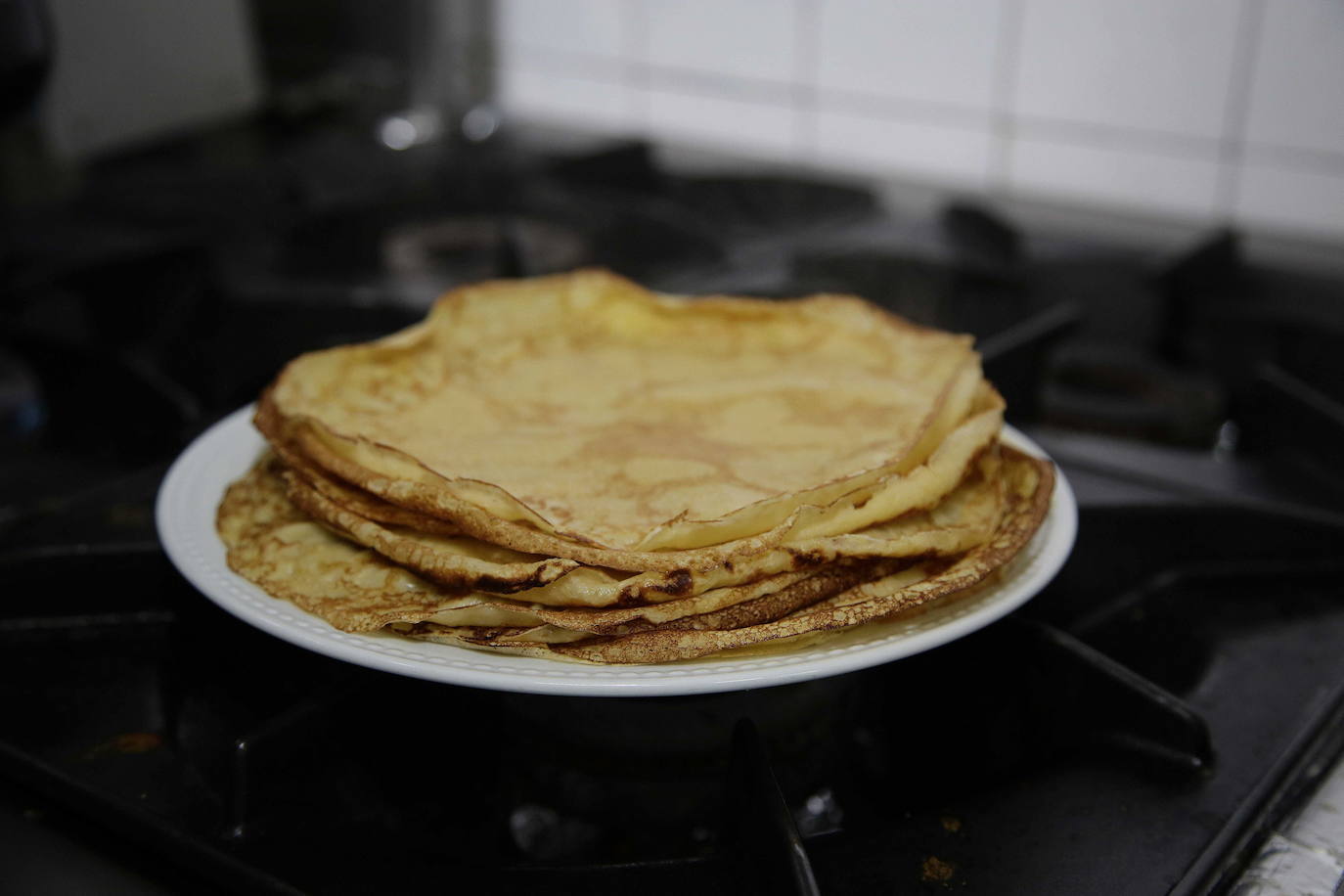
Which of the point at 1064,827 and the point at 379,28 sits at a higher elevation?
the point at 379,28

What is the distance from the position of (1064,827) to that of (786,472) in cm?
28

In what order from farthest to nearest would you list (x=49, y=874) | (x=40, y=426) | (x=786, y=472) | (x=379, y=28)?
(x=379, y=28), (x=40, y=426), (x=786, y=472), (x=49, y=874)

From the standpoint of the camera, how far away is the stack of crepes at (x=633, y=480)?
0.68 meters

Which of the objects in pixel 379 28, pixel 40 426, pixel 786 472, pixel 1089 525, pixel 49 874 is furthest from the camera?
pixel 379 28

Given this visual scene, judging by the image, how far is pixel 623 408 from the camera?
920 mm

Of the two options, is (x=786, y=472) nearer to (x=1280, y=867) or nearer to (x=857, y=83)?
(x=1280, y=867)

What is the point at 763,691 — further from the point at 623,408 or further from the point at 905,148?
the point at 905,148

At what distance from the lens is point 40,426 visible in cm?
140

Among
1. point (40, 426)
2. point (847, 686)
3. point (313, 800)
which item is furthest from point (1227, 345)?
point (40, 426)

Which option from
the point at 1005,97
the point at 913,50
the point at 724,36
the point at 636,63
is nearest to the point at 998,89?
the point at 1005,97

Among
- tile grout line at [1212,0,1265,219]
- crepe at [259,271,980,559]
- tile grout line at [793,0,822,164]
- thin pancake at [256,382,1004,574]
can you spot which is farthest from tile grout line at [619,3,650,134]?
thin pancake at [256,382,1004,574]

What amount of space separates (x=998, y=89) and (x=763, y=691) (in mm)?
1257

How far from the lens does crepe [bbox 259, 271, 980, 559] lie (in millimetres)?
738

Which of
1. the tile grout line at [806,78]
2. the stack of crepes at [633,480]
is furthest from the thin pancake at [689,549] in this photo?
the tile grout line at [806,78]
